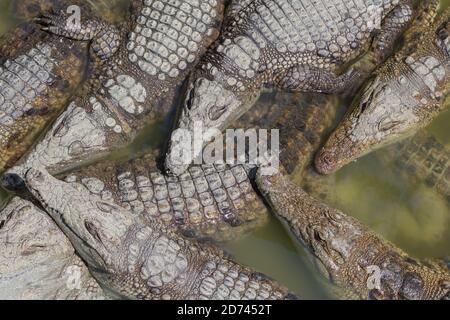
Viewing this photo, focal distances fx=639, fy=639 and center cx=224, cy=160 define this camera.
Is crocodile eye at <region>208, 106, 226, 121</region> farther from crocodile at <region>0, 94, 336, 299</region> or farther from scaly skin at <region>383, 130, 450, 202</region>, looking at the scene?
scaly skin at <region>383, 130, 450, 202</region>

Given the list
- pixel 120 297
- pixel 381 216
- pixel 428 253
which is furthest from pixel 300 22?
pixel 120 297

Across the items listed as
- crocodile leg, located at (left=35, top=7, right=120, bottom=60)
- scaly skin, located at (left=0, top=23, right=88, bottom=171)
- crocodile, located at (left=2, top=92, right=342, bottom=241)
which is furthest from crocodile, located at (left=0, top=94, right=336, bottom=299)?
crocodile leg, located at (left=35, top=7, right=120, bottom=60)

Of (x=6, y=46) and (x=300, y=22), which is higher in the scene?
(x=300, y=22)

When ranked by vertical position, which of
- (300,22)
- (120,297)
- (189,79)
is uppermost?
(300,22)

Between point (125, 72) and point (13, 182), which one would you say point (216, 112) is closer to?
point (125, 72)

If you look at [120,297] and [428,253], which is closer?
[120,297]

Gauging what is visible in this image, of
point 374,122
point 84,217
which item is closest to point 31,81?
point 84,217

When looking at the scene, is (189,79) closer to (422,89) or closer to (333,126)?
(333,126)

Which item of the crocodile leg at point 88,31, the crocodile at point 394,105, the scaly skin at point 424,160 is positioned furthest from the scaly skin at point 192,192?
the crocodile leg at point 88,31
